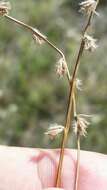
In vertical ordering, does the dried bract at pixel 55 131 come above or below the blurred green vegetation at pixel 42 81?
below

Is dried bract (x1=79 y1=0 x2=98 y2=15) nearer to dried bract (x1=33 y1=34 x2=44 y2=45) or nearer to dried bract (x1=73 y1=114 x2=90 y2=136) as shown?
dried bract (x1=33 y1=34 x2=44 y2=45)

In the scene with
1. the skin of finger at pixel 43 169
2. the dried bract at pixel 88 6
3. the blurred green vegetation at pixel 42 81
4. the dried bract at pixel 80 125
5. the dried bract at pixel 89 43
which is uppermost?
the blurred green vegetation at pixel 42 81

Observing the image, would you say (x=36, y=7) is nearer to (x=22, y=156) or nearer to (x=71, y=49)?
(x=71, y=49)

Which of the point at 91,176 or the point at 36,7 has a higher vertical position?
the point at 36,7

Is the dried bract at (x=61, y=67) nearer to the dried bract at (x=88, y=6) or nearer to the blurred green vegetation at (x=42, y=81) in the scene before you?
the dried bract at (x=88, y=6)

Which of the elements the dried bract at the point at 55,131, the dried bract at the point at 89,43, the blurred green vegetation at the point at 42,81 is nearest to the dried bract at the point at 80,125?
the dried bract at the point at 55,131

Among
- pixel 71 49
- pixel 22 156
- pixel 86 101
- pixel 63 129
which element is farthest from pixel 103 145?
pixel 63 129

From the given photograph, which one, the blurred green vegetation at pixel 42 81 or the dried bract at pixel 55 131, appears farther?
the blurred green vegetation at pixel 42 81

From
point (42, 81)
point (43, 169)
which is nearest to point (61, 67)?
point (43, 169)
